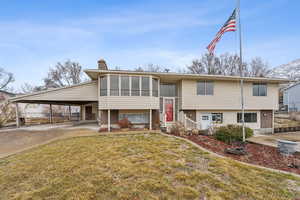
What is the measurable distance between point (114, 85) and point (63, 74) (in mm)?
25345

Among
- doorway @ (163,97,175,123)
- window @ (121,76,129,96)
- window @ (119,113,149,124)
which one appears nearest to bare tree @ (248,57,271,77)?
doorway @ (163,97,175,123)

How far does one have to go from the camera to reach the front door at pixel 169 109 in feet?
39.8

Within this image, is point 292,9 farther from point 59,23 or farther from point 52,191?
point 59,23

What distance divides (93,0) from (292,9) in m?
17.1

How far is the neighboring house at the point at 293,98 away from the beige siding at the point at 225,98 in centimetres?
1806

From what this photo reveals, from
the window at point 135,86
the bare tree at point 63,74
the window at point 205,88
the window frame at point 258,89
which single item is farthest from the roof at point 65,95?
the bare tree at point 63,74

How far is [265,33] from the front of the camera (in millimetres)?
14070

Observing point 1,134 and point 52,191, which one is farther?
point 1,134

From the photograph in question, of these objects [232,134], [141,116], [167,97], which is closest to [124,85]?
[141,116]

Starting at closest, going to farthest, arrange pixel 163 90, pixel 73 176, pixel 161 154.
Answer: pixel 73 176
pixel 161 154
pixel 163 90

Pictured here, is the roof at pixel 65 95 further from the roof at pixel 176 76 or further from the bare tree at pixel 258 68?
the bare tree at pixel 258 68

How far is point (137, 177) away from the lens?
11.2 ft

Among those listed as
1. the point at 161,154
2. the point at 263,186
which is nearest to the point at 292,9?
the point at 263,186

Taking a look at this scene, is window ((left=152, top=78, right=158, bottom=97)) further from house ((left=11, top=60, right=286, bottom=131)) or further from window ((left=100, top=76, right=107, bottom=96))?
window ((left=100, top=76, right=107, bottom=96))
